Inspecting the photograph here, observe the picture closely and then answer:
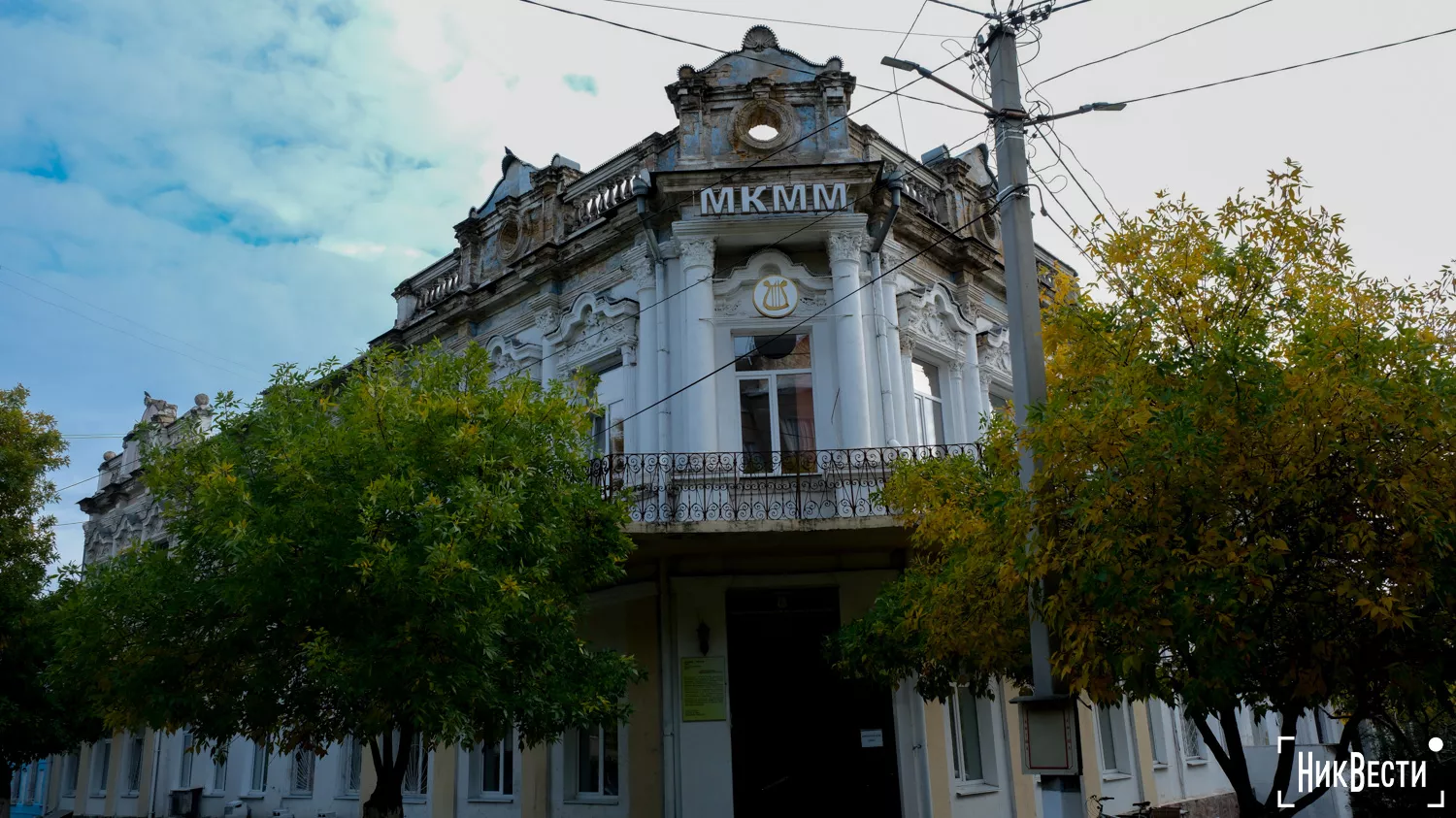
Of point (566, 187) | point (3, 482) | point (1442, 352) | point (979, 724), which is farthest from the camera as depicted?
point (3, 482)

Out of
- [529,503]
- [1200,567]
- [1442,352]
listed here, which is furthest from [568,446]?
[1442,352]

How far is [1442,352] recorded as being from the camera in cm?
745

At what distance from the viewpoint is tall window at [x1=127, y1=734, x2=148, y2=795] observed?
2423 cm

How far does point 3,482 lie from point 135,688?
11486 mm

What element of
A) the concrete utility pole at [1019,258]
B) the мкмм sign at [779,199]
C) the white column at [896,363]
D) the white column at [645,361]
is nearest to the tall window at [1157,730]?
the white column at [896,363]

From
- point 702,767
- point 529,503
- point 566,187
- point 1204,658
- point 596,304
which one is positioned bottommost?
point 702,767

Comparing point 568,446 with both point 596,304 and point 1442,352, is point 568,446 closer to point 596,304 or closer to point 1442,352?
point 596,304

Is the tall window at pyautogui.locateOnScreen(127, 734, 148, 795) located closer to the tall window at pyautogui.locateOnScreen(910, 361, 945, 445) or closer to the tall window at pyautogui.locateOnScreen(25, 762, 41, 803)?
the tall window at pyautogui.locateOnScreen(25, 762, 41, 803)

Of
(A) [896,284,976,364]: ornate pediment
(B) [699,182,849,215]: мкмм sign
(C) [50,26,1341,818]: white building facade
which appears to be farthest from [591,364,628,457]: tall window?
(A) [896,284,976,364]: ornate pediment

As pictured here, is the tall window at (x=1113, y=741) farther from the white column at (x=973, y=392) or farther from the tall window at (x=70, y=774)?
the tall window at (x=70, y=774)

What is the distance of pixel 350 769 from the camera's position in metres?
18.0

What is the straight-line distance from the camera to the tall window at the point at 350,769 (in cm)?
1786

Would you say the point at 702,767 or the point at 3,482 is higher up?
the point at 3,482

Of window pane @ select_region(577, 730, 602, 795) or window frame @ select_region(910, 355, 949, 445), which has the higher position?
window frame @ select_region(910, 355, 949, 445)
